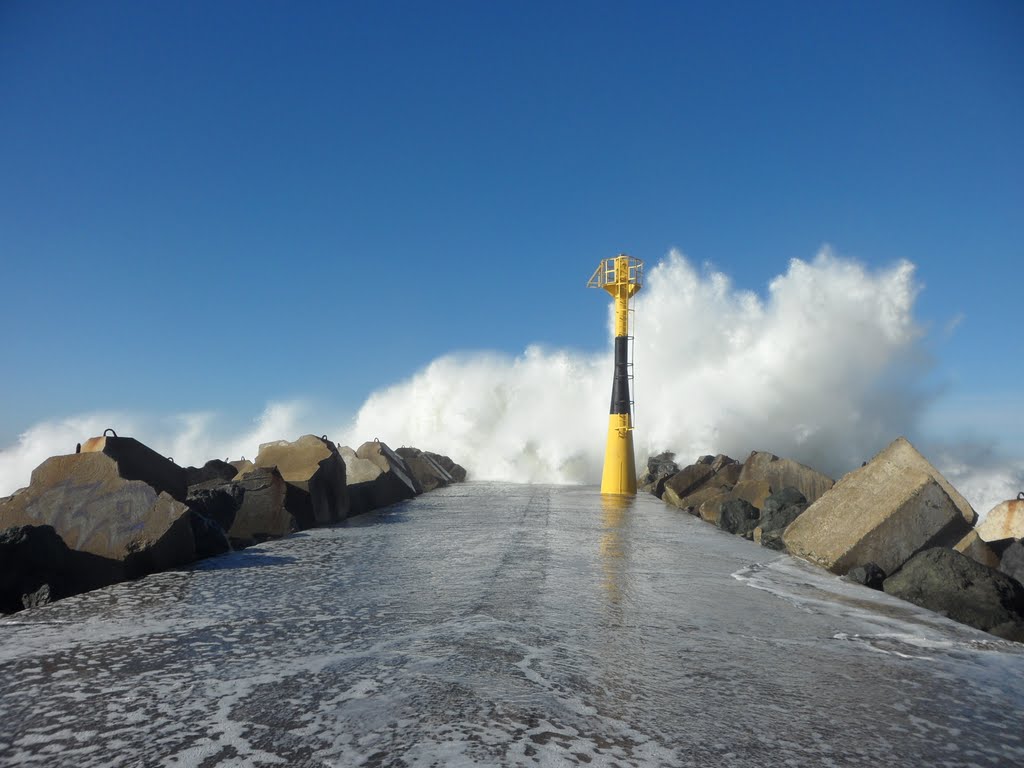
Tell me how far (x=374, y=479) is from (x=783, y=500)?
21.8 feet

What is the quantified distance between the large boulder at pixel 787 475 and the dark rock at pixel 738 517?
1.39 metres

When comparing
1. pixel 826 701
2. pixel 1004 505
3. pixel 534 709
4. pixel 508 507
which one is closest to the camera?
pixel 534 709

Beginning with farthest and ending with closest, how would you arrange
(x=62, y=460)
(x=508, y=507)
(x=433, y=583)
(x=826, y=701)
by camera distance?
(x=508, y=507) → (x=62, y=460) → (x=433, y=583) → (x=826, y=701)

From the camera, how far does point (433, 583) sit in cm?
494

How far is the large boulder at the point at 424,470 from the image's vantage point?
64.6 ft

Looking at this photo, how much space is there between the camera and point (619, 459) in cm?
1609

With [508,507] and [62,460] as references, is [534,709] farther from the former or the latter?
[508,507]

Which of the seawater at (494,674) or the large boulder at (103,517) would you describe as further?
the large boulder at (103,517)

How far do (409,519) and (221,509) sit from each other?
312cm

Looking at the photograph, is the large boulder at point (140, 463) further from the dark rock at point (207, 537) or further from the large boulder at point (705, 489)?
the large boulder at point (705, 489)

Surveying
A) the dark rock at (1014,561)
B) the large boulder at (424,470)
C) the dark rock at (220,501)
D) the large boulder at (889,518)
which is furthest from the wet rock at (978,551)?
the large boulder at (424,470)

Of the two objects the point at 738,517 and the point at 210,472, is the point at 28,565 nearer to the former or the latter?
the point at 210,472

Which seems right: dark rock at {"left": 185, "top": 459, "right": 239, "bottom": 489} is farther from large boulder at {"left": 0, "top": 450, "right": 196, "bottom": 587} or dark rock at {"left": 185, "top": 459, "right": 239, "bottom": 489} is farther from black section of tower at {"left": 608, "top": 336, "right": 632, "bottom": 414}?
black section of tower at {"left": 608, "top": 336, "right": 632, "bottom": 414}

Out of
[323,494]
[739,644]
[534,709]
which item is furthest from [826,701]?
[323,494]
